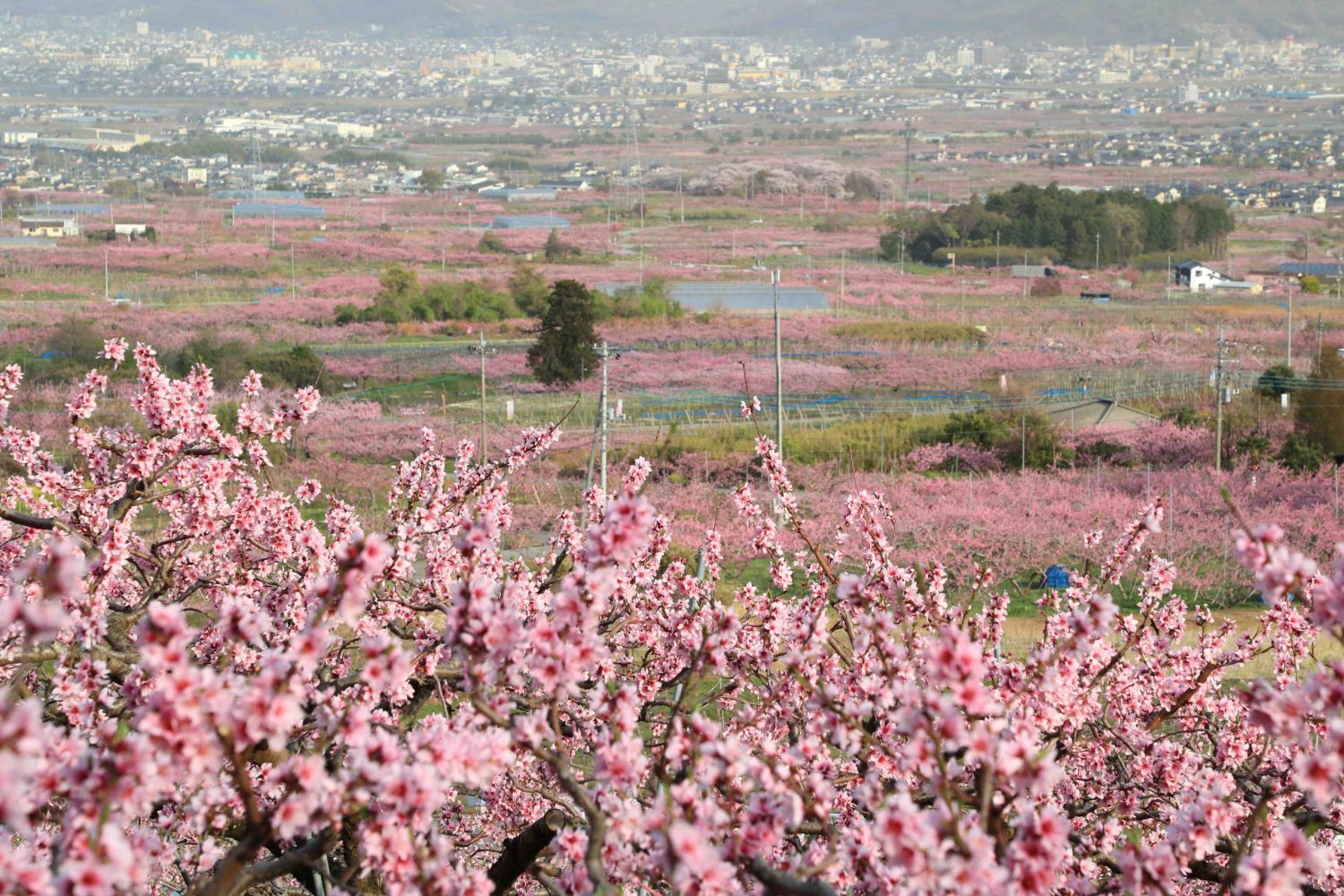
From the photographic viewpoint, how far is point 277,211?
54.9 meters

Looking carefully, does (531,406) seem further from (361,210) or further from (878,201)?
(878,201)

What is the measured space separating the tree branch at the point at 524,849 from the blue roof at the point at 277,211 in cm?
5105

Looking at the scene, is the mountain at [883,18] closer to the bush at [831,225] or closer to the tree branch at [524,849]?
the bush at [831,225]

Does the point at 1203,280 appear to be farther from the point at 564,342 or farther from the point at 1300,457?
the point at 1300,457

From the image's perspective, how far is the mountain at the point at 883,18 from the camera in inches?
5995

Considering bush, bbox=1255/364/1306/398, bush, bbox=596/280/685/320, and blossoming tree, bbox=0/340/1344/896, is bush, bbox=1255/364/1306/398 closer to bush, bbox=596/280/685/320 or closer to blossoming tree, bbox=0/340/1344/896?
bush, bbox=596/280/685/320

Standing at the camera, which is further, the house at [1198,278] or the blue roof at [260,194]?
the blue roof at [260,194]

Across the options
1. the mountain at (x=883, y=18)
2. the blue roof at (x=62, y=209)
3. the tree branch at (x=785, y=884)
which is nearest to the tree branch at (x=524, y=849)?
the tree branch at (x=785, y=884)

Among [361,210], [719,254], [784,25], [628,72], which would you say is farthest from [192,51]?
[719,254]

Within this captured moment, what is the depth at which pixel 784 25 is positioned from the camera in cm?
19225

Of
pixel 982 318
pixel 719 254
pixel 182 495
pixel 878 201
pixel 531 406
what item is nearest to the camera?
pixel 182 495

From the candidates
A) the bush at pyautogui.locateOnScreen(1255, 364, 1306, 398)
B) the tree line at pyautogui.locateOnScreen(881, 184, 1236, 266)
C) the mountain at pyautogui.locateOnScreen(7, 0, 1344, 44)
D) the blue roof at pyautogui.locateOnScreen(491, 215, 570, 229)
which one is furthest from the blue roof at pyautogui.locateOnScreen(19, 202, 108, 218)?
the mountain at pyautogui.locateOnScreen(7, 0, 1344, 44)

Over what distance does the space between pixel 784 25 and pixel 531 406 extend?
178429 mm

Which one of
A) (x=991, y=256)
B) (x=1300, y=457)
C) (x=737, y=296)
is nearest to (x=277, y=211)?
(x=737, y=296)
